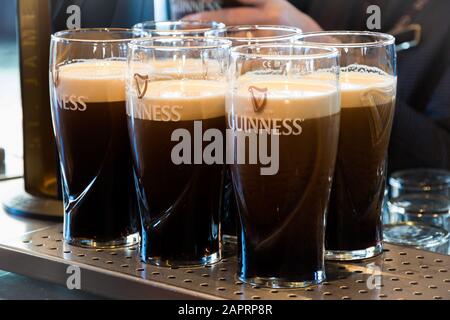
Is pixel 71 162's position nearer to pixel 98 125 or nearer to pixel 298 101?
pixel 98 125

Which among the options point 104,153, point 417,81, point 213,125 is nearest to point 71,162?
point 104,153

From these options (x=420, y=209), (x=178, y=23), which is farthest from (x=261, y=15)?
(x=420, y=209)

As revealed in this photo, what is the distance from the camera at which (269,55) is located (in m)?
1.03

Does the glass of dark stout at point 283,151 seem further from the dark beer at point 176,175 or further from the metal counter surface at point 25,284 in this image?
the metal counter surface at point 25,284

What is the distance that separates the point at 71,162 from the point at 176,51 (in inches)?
9.0

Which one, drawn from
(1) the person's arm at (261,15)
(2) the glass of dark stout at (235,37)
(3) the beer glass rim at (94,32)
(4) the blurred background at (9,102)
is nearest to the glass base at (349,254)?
(2) the glass of dark stout at (235,37)


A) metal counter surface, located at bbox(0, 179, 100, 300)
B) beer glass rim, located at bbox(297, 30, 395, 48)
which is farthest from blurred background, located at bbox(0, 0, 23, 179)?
beer glass rim, located at bbox(297, 30, 395, 48)

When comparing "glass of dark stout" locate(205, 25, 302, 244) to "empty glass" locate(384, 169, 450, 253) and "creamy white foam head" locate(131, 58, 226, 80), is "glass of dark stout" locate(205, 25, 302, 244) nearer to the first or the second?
"creamy white foam head" locate(131, 58, 226, 80)

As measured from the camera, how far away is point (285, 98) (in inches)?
38.9

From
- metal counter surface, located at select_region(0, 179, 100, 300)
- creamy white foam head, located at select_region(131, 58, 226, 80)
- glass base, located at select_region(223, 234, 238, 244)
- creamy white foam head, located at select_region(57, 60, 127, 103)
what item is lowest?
metal counter surface, located at select_region(0, 179, 100, 300)

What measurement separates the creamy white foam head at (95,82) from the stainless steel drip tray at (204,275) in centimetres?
20

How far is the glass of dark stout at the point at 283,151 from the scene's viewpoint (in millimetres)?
995

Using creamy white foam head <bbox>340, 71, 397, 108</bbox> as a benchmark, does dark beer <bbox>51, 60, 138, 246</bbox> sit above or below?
below

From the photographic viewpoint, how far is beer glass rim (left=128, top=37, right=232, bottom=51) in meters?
1.08
